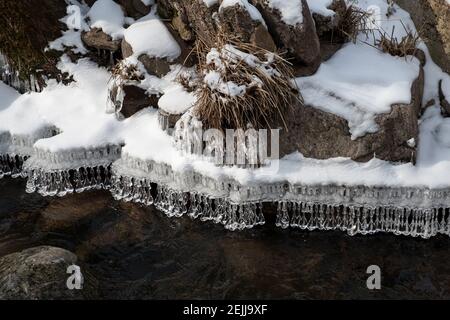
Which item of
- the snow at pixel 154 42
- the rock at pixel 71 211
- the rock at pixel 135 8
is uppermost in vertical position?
the rock at pixel 135 8

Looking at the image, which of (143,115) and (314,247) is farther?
(143,115)

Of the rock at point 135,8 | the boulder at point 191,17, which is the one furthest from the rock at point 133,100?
the rock at point 135,8

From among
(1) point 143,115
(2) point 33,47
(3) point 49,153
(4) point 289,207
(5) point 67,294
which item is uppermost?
(2) point 33,47

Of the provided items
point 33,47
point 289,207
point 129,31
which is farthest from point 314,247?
point 33,47

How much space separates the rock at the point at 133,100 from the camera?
6645 millimetres

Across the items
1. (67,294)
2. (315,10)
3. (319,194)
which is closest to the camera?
(67,294)

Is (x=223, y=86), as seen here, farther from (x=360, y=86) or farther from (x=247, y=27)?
(x=360, y=86)

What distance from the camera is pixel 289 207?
5734 millimetres

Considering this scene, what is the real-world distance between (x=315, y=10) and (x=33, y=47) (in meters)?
3.51

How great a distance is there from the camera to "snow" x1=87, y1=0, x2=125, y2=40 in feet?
23.3

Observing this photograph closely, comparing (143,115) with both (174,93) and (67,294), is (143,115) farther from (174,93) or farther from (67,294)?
(67,294)

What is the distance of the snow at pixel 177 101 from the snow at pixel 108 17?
4.09 feet

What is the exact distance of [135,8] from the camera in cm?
723

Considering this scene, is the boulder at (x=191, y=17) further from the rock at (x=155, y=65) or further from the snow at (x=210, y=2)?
the rock at (x=155, y=65)
